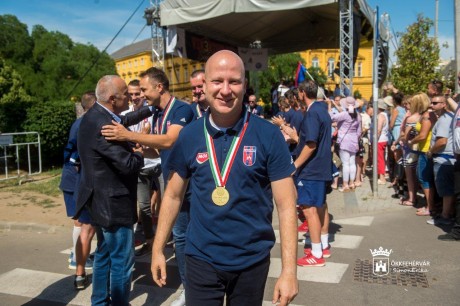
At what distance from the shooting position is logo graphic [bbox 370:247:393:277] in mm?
4849

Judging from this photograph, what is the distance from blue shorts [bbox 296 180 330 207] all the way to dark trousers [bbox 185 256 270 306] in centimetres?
274

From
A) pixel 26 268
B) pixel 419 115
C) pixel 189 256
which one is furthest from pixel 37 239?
pixel 419 115

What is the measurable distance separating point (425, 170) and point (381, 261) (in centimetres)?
258

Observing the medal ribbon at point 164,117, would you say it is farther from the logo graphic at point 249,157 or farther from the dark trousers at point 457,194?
the dark trousers at point 457,194

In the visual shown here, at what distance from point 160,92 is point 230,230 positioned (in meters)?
2.28

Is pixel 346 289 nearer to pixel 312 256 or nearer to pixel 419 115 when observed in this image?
pixel 312 256

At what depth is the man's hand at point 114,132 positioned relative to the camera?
341 cm

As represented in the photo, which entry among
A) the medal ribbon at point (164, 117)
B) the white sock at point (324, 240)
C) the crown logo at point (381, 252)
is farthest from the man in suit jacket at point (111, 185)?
the crown logo at point (381, 252)

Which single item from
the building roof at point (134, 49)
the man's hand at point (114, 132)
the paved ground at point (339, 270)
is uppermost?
the building roof at point (134, 49)

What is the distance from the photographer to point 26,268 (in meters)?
5.41

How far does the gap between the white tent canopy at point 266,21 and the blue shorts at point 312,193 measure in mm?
7572

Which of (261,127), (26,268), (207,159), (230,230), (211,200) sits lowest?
(26,268)

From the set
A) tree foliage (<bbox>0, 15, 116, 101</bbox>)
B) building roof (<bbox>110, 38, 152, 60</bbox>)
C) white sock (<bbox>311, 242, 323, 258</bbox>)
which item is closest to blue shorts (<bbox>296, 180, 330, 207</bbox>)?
white sock (<bbox>311, 242, 323, 258</bbox>)

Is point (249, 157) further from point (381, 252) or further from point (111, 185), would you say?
point (381, 252)
